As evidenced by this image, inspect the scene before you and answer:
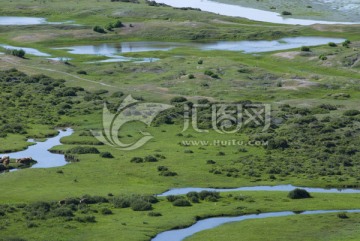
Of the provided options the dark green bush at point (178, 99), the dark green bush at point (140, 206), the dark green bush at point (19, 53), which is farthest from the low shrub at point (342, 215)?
the dark green bush at point (19, 53)

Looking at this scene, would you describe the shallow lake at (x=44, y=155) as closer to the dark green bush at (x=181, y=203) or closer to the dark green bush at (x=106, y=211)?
the dark green bush at (x=106, y=211)

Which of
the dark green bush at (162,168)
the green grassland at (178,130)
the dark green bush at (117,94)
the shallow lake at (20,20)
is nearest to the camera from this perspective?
the green grassland at (178,130)

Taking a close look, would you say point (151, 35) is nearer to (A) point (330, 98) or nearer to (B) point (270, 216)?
(A) point (330, 98)

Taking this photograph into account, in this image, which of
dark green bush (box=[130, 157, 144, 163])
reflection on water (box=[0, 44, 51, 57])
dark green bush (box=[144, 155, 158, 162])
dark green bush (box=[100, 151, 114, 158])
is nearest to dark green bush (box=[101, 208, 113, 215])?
dark green bush (box=[130, 157, 144, 163])

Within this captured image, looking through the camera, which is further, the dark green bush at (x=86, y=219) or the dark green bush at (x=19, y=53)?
the dark green bush at (x=19, y=53)

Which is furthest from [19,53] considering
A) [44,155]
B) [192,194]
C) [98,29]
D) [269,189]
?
[192,194]

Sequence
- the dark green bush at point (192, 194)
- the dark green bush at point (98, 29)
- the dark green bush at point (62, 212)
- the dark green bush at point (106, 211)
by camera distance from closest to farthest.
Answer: the dark green bush at point (62, 212) → the dark green bush at point (106, 211) → the dark green bush at point (192, 194) → the dark green bush at point (98, 29)

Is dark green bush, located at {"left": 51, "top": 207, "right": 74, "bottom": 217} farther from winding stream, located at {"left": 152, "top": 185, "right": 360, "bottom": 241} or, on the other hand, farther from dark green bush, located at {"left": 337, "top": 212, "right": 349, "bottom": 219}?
dark green bush, located at {"left": 337, "top": 212, "right": 349, "bottom": 219}
